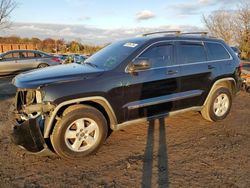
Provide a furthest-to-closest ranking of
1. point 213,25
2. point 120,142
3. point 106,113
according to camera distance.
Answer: point 213,25 < point 120,142 < point 106,113

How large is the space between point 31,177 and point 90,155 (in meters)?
0.99

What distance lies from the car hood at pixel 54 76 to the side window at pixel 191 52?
5.77 feet

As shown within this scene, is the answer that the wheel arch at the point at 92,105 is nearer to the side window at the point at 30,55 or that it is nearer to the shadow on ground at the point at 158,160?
the shadow on ground at the point at 158,160

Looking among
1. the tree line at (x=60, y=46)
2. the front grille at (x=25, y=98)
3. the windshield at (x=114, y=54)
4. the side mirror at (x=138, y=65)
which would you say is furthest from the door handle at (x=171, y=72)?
the tree line at (x=60, y=46)

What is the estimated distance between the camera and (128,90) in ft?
16.0

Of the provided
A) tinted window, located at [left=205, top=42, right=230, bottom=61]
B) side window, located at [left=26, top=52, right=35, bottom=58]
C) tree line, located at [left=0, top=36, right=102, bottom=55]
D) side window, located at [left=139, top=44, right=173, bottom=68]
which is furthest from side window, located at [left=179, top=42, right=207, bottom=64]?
tree line, located at [left=0, top=36, right=102, bottom=55]

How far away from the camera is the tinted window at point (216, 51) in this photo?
6.16 m

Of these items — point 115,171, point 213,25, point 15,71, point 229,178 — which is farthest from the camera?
point 213,25

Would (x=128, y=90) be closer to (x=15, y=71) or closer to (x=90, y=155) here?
(x=90, y=155)

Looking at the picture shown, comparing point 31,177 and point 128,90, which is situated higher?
point 128,90

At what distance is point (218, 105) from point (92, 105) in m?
3.00

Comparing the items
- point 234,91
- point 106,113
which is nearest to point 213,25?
point 234,91

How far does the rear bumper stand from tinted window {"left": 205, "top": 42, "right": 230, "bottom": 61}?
12.2 ft

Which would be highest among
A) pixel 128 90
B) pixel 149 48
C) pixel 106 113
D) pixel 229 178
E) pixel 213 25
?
pixel 213 25
